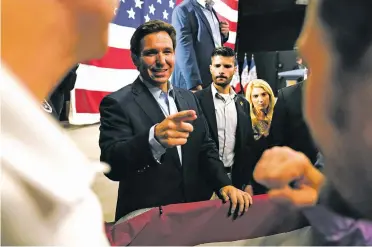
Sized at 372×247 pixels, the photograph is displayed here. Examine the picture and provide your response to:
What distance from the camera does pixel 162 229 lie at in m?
0.81

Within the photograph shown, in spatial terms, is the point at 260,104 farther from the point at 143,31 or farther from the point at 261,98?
the point at 143,31

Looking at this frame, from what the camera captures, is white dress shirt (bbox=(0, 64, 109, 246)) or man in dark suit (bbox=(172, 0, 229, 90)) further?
man in dark suit (bbox=(172, 0, 229, 90))

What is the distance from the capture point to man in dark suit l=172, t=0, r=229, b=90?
0.82m

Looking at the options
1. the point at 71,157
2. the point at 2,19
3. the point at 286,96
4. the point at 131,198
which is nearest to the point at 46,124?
the point at 71,157

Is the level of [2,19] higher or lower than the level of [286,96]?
higher

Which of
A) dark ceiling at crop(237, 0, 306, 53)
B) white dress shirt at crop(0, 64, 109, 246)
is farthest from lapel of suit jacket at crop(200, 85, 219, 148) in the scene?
white dress shirt at crop(0, 64, 109, 246)

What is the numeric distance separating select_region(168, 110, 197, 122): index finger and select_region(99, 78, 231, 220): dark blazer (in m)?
0.01

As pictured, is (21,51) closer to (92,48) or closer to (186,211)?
(92,48)

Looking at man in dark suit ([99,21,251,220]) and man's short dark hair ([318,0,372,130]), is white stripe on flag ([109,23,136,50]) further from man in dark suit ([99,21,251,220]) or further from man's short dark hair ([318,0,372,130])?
man's short dark hair ([318,0,372,130])

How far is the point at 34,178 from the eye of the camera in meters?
0.49

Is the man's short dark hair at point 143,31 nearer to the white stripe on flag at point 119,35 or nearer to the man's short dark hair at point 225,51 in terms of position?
the white stripe on flag at point 119,35

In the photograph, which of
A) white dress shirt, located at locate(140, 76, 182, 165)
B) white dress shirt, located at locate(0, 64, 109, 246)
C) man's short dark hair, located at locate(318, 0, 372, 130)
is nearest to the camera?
white dress shirt, located at locate(0, 64, 109, 246)

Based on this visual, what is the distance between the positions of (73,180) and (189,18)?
45 centimetres

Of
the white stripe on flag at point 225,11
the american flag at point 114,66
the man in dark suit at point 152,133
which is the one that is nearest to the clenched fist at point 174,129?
the man in dark suit at point 152,133
